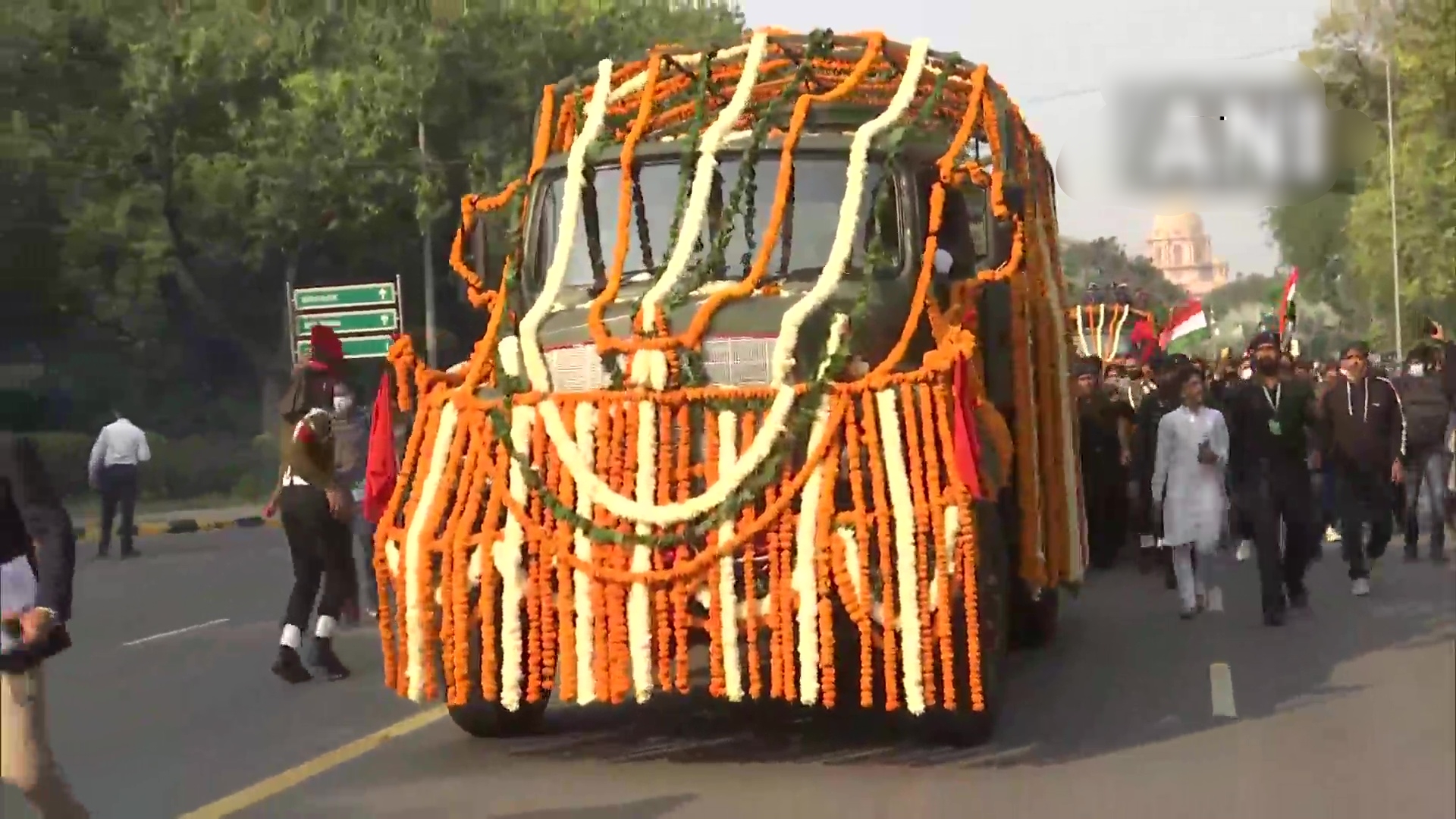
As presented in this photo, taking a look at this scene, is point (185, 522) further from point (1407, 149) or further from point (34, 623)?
point (34, 623)

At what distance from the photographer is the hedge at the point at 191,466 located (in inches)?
1325

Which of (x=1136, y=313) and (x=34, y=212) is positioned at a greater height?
(x=34, y=212)

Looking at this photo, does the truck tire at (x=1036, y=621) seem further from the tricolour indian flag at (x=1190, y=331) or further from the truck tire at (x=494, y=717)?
the tricolour indian flag at (x=1190, y=331)

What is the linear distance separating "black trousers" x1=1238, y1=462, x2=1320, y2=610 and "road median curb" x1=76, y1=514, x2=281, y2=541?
16.7 m

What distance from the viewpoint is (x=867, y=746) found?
29.6 feet

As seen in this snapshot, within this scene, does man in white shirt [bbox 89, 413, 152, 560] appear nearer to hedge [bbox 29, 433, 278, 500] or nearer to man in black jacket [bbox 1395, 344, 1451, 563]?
hedge [bbox 29, 433, 278, 500]

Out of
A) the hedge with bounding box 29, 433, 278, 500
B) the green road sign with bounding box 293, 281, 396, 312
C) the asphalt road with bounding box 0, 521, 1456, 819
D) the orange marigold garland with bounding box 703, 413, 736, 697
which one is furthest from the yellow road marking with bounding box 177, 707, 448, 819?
the hedge with bounding box 29, 433, 278, 500

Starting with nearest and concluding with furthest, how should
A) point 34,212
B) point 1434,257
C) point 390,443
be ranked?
point 390,443
point 34,212
point 1434,257

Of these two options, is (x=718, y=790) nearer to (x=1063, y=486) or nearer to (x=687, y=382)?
(x=687, y=382)

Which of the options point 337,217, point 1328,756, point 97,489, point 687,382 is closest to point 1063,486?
point 1328,756

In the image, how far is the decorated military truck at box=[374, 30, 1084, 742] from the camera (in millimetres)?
8133

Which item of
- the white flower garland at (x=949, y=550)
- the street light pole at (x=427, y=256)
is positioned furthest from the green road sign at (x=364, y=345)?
the white flower garland at (x=949, y=550)

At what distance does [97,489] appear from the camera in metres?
23.0

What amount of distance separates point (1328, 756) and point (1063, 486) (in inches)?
96.8
